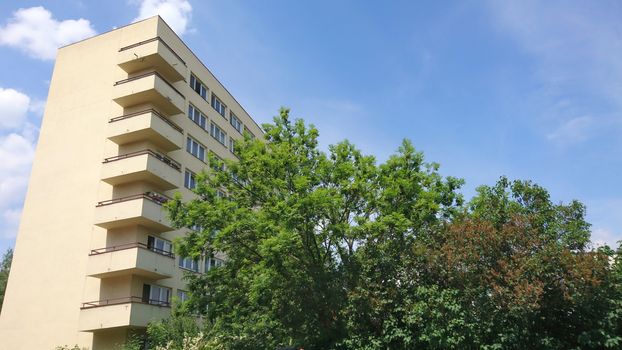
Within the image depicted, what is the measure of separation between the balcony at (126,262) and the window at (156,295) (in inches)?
33.6

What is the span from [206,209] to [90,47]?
69.9 ft

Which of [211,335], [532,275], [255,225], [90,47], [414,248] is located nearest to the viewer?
[532,275]

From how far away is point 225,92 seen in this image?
4509cm

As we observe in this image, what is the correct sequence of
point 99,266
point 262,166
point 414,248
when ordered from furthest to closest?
point 99,266 → point 262,166 → point 414,248

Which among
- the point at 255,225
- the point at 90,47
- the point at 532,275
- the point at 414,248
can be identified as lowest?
the point at 532,275

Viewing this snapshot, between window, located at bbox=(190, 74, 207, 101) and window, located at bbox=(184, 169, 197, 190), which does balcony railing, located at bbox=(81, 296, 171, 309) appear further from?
window, located at bbox=(190, 74, 207, 101)

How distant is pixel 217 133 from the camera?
42.4m

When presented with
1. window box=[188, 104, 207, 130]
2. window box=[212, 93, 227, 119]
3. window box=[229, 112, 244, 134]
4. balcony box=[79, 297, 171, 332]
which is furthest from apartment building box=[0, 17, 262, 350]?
window box=[229, 112, 244, 134]

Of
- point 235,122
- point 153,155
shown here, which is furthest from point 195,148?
point 235,122

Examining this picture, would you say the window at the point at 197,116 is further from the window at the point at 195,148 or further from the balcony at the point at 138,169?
the balcony at the point at 138,169

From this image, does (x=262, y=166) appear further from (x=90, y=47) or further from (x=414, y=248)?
(x=90, y=47)

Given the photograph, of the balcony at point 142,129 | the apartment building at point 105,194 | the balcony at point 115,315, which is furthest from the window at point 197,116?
the balcony at point 115,315

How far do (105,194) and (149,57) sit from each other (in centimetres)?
925

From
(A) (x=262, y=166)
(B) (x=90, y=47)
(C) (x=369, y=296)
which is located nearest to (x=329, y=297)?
(C) (x=369, y=296)
